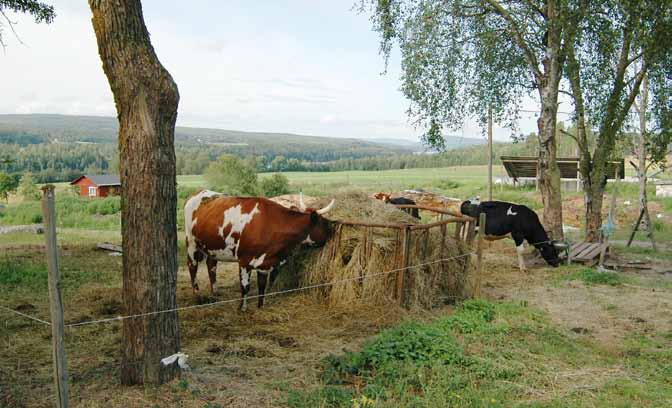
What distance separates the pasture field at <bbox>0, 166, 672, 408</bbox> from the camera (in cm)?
468

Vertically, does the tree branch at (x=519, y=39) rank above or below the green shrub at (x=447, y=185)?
above

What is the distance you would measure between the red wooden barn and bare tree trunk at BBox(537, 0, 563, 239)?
48259 millimetres

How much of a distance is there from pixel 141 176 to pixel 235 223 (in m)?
3.50

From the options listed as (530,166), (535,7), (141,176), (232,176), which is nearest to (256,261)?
(141,176)

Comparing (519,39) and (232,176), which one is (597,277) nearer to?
(519,39)

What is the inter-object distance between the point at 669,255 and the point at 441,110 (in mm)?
6851

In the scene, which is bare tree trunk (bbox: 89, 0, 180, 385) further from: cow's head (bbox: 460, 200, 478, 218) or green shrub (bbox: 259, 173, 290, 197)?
→ green shrub (bbox: 259, 173, 290, 197)

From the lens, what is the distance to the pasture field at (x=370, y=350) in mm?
4680

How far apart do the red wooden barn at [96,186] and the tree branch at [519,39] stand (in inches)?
1894

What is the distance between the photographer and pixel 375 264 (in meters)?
7.89

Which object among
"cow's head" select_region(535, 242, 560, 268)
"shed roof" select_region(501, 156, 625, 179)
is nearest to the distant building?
"shed roof" select_region(501, 156, 625, 179)

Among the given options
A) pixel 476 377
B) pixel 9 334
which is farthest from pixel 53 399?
pixel 476 377

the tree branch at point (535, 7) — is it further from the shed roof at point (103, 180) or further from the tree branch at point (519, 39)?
the shed roof at point (103, 180)

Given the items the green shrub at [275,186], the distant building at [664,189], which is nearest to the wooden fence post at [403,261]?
the distant building at [664,189]
